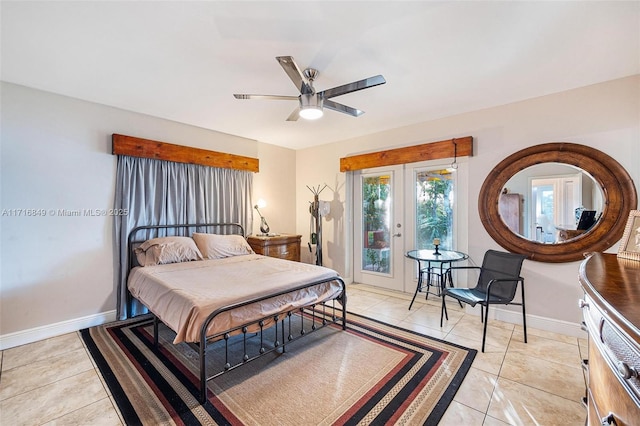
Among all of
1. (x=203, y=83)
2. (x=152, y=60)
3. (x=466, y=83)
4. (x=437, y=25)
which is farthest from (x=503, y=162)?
(x=152, y=60)

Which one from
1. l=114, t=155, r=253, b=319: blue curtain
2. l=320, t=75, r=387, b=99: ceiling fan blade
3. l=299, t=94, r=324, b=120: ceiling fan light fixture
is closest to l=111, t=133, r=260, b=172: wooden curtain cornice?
l=114, t=155, r=253, b=319: blue curtain

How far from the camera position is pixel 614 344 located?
2.70ft

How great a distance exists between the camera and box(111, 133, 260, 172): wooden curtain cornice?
11.1ft

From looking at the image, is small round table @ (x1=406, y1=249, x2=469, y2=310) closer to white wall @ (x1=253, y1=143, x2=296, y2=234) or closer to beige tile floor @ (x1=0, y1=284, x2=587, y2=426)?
beige tile floor @ (x1=0, y1=284, x2=587, y2=426)

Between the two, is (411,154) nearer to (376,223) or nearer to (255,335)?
(376,223)

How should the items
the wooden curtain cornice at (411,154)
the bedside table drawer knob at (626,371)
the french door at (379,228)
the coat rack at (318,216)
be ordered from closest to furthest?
1. the bedside table drawer knob at (626,371)
2. the wooden curtain cornice at (411,154)
3. the french door at (379,228)
4. the coat rack at (318,216)

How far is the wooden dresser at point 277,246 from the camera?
4.45 metres

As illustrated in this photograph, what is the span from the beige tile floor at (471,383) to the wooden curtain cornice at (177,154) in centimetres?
217

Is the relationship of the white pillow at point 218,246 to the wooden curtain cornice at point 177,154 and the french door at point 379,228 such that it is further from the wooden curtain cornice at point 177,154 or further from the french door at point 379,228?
the french door at point 379,228

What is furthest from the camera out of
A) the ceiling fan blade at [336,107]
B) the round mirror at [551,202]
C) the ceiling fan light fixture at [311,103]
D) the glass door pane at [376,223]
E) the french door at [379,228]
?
the glass door pane at [376,223]

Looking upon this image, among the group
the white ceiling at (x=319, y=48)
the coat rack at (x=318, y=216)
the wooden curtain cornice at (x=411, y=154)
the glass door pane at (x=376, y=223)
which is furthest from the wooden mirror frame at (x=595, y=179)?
the coat rack at (x=318, y=216)

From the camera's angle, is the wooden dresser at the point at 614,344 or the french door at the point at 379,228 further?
the french door at the point at 379,228

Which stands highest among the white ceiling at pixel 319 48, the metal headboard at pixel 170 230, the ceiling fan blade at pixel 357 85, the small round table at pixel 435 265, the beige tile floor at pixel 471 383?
the white ceiling at pixel 319 48

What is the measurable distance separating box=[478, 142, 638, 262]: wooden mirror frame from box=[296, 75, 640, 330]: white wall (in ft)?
0.24
